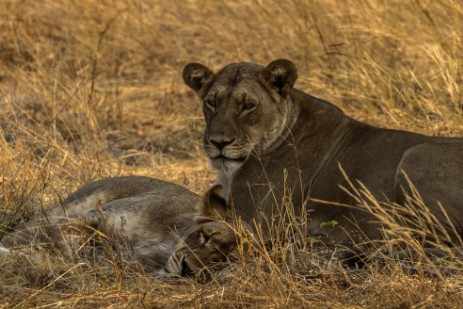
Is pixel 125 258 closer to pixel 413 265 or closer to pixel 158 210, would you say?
pixel 158 210

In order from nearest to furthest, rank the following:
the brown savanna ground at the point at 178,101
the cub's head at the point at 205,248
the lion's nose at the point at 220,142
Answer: the brown savanna ground at the point at 178,101
the cub's head at the point at 205,248
the lion's nose at the point at 220,142

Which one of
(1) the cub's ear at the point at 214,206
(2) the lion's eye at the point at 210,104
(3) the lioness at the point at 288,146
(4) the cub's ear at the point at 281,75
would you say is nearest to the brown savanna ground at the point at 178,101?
(1) the cub's ear at the point at 214,206

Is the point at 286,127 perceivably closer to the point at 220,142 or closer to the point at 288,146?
the point at 288,146

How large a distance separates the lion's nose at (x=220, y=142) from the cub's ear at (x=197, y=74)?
50 cm

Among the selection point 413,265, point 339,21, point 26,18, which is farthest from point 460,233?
point 26,18

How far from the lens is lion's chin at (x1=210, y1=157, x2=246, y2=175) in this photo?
240 inches

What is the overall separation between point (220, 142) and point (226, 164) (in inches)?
6.3

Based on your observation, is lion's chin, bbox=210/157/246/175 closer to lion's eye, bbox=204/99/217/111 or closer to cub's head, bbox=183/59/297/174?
cub's head, bbox=183/59/297/174

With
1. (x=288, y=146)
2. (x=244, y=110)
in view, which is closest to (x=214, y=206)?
(x=244, y=110)

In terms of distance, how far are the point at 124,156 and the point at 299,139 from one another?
1746mm

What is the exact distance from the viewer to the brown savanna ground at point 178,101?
435 centimetres

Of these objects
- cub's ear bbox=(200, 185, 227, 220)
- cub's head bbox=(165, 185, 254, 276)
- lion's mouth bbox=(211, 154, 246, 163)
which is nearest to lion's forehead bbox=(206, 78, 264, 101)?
lion's mouth bbox=(211, 154, 246, 163)

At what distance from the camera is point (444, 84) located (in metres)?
8.26

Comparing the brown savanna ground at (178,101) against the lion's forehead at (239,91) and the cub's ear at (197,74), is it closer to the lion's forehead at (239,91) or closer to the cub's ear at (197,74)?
the cub's ear at (197,74)
